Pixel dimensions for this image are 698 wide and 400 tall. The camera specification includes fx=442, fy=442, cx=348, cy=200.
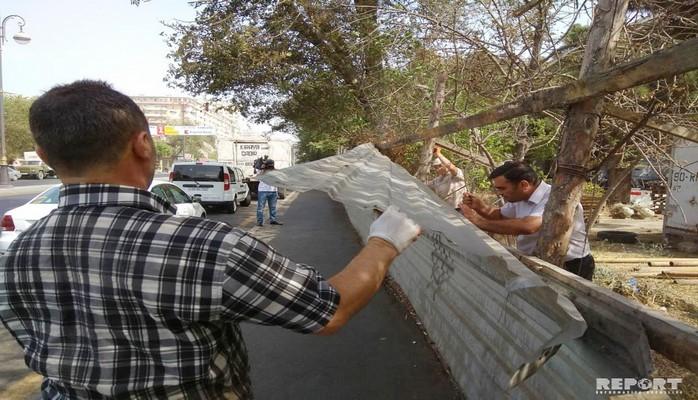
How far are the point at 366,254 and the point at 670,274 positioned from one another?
7.63 meters

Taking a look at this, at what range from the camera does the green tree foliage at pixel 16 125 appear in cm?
4649

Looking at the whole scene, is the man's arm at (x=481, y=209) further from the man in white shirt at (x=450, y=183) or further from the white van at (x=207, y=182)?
the white van at (x=207, y=182)

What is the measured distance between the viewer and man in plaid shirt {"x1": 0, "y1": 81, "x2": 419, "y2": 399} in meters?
1.17

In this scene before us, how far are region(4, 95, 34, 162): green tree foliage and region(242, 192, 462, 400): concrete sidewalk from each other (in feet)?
174

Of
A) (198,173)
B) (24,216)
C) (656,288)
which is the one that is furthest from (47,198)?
(656,288)

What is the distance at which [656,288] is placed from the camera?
6.14 meters

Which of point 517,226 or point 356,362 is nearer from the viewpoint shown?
point 517,226

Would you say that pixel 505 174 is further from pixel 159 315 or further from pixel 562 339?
pixel 159 315

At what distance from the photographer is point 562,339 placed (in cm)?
142

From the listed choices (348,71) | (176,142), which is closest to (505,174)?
(348,71)

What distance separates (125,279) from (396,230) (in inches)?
34.8

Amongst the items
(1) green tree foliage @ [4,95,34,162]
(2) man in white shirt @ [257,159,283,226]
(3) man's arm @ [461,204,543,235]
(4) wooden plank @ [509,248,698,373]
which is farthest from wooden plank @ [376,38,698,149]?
(1) green tree foliage @ [4,95,34,162]

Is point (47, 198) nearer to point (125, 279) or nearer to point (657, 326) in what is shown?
point (125, 279)

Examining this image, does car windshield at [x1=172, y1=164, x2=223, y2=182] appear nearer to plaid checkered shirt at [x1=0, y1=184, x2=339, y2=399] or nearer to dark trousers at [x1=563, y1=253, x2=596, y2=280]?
dark trousers at [x1=563, y1=253, x2=596, y2=280]
